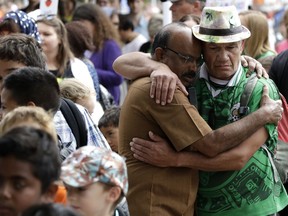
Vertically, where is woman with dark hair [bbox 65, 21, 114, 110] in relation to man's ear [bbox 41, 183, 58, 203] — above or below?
below

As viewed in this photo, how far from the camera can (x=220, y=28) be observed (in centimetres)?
650

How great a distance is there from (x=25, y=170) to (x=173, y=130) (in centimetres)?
178

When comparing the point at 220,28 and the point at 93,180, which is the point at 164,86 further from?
the point at 93,180

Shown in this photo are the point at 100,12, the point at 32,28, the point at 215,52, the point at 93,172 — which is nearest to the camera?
the point at 93,172

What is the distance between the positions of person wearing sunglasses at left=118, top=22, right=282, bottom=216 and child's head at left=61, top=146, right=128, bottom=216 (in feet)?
3.60

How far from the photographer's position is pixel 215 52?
6.41 metres

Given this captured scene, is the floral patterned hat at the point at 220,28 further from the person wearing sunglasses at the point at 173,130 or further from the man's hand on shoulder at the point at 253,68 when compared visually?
the man's hand on shoulder at the point at 253,68

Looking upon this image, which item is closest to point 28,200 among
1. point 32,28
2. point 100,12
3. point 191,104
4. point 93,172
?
point 93,172

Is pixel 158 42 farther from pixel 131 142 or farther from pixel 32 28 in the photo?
pixel 32 28

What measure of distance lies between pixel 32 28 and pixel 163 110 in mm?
2414

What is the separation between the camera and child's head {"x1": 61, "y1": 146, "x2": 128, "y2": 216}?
496cm

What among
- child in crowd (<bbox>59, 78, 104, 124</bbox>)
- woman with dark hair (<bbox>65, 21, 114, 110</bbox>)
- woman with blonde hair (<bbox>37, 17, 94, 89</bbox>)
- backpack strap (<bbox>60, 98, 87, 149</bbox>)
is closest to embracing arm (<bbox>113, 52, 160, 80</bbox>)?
backpack strap (<bbox>60, 98, 87, 149</bbox>)

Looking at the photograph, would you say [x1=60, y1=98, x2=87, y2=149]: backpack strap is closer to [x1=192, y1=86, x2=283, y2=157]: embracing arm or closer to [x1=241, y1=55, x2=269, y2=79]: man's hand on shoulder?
[x1=192, y1=86, x2=283, y2=157]: embracing arm

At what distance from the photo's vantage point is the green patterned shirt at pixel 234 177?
21.0 ft
